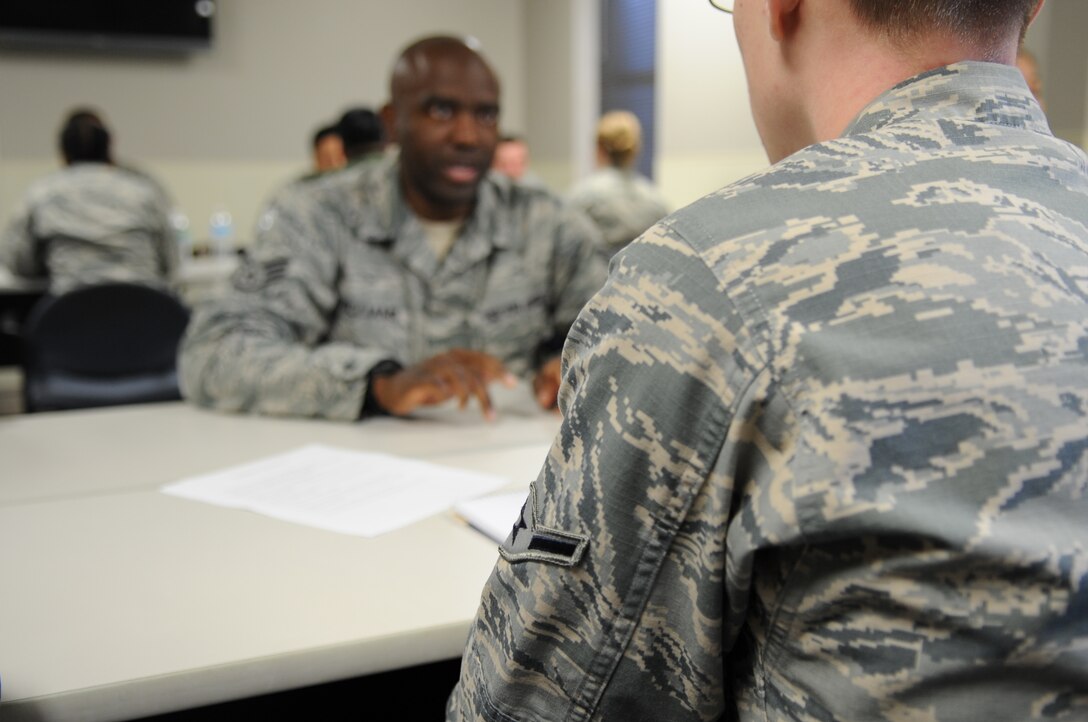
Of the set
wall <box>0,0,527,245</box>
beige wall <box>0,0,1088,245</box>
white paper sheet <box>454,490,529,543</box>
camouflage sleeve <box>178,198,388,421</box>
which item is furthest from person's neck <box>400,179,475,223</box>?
wall <box>0,0,527,245</box>

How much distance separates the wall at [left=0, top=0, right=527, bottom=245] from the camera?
5.09 metres

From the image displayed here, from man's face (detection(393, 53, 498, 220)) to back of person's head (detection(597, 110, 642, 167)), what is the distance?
2.59 meters

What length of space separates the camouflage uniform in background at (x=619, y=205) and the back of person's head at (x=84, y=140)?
202 centimetres

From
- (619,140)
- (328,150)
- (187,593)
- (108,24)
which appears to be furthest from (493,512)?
(108,24)

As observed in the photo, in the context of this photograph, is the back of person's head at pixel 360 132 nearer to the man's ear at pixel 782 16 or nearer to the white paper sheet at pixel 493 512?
the white paper sheet at pixel 493 512

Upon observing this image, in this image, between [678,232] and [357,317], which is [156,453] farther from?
[678,232]

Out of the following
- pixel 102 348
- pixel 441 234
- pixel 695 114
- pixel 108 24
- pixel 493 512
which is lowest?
pixel 102 348

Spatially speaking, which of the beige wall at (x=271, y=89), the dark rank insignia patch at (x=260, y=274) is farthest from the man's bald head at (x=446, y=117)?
the beige wall at (x=271, y=89)

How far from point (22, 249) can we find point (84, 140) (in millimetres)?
503

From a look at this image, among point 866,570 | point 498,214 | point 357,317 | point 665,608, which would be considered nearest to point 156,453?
point 357,317

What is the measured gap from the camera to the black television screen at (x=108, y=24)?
16.1 ft

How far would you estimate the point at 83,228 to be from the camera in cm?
366

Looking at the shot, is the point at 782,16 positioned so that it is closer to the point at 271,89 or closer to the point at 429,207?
the point at 429,207

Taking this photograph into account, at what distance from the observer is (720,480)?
499 mm
